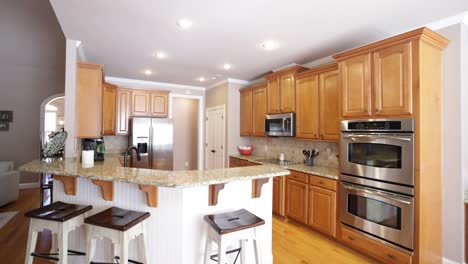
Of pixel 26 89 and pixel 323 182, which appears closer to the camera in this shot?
pixel 323 182

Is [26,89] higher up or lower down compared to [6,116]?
higher up

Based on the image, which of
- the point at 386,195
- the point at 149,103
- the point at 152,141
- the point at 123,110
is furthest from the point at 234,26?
the point at 123,110

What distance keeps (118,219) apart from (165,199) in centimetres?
36

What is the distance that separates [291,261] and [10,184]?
16.5 ft

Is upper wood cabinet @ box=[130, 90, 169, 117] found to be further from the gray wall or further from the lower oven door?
the lower oven door

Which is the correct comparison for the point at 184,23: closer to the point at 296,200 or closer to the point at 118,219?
the point at 118,219

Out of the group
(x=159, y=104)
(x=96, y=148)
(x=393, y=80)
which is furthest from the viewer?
(x=159, y=104)

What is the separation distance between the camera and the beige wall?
696 centimetres

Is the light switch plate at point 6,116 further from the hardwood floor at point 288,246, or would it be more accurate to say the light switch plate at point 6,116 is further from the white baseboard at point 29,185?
the hardwood floor at point 288,246

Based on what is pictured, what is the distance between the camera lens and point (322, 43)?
Answer: 3072mm

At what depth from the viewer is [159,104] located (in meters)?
5.26

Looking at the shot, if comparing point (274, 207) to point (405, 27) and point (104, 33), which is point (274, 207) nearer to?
point (405, 27)

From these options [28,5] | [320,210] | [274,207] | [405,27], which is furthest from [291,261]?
[28,5]

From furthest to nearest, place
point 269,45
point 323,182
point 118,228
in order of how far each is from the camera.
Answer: point 269,45
point 323,182
point 118,228
